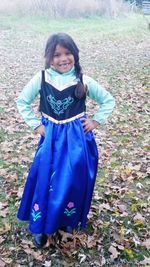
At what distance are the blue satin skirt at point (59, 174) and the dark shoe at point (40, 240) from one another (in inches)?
6.7

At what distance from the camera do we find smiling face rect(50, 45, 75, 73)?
2922 millimetres

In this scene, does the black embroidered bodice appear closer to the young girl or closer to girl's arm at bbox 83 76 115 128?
the young girl

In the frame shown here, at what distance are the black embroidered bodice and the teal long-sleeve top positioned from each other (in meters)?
0.04

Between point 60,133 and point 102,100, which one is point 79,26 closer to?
point 102,100

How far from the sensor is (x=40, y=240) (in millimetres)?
3396

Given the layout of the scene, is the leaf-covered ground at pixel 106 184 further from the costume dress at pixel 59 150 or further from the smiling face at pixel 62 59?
the smiling face at pixel 62 59

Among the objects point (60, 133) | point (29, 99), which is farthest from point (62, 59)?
point (60, 133)

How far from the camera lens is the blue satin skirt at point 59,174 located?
10.1 feet

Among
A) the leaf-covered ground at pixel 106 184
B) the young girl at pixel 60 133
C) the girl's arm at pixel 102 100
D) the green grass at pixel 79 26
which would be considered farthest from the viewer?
the green grass at pixel 79 26

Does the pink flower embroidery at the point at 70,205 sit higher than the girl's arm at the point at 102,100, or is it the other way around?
the girl's arm at the point at 102,100

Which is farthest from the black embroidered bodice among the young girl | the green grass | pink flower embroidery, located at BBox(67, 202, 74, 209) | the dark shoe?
the green grass

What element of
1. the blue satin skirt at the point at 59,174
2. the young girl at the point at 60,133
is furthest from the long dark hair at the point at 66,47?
the blue satin skirt at the point at 59,174

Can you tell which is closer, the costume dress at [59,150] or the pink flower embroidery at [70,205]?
the costume dress at [59,150]

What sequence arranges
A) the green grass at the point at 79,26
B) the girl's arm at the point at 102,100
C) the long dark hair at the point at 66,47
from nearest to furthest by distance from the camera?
the long dark hair at the point at 66,47
the girl's arm at the point at 102,100
the green grass at the point at 79,26
